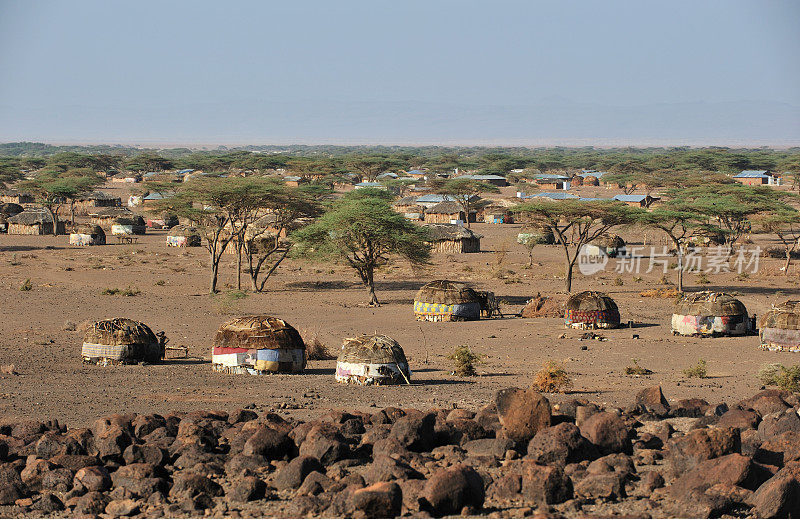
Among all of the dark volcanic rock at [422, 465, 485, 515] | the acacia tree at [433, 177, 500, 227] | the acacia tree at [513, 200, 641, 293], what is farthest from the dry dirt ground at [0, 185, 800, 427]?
the acacia tree at [433, 177, 500, 227]

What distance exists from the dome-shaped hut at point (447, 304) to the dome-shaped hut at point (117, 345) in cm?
1142

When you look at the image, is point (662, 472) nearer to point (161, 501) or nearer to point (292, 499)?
point (292, 499)

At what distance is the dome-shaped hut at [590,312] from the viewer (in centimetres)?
3109

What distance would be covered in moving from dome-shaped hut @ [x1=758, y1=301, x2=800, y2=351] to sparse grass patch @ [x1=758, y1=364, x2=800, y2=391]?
17.2 feet

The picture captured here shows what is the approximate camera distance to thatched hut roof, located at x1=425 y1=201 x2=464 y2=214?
229 feet

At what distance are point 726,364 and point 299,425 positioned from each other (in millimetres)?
13543

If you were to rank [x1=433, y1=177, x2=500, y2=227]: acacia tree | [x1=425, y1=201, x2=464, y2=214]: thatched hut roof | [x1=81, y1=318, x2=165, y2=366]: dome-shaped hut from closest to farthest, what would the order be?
1. [x1=81, y1=318, x2=165, y2=366]: dome-shaped hut
2. [x1=425, y1=201, x2=464, y2=214]: thatched hut roof
3. [x1=433, y1=177, x2=500, y2=227]: acacia tree

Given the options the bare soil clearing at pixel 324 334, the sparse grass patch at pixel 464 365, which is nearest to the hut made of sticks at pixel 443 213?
the bare soil clearing at pixel 324 334

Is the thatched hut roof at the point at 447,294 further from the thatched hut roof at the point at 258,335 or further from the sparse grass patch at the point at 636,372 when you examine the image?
the thatched hut roof at the point at 258,335

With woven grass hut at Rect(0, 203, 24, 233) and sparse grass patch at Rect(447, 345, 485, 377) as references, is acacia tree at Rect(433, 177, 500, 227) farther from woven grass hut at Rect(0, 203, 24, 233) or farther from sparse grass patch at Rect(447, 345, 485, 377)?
sparse grass patch at Rect(447, 345, 485, 377)

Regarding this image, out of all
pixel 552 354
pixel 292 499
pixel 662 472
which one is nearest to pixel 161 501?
Answer: pixel 292 499

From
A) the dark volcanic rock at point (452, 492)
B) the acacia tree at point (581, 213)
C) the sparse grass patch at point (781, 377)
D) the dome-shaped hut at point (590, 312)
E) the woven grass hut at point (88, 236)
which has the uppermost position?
the acacia tree at point (581, 213)

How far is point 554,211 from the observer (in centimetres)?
4034

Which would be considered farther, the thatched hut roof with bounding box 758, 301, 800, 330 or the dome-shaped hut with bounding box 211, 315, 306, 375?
the thatched hut roof with bounding box 758, 301, 800, 330
